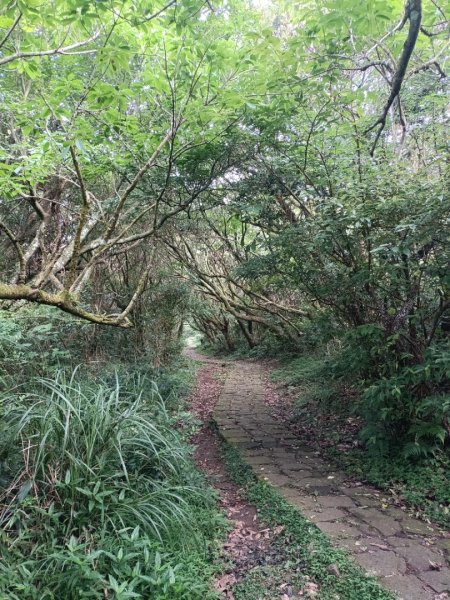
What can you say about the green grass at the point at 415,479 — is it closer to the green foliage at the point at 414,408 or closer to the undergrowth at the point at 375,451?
the undergrowth at the point at 375,451

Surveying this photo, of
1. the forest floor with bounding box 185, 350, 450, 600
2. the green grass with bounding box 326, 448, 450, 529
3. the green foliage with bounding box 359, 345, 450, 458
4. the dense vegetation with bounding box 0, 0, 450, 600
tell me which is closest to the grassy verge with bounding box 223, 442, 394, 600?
the forest floor with bounding box 185, 350, 450, 600

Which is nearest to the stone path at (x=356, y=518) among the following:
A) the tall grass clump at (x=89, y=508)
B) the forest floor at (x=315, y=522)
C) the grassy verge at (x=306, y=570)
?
the forest floor at (x=315, y=522)

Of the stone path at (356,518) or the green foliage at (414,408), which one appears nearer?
the stone path at (356,518)

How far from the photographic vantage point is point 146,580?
2041 mm

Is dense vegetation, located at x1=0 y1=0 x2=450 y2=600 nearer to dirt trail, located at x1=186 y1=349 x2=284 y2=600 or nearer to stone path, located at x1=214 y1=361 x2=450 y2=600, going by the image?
dirt trail, located at x1=186 y1=349 x2=284 y2=600

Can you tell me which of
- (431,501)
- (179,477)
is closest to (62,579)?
(179,477)

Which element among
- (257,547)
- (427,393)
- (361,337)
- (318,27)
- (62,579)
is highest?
(318,27)

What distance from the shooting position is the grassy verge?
228 centimetres

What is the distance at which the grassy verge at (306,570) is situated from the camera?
7.47 feet

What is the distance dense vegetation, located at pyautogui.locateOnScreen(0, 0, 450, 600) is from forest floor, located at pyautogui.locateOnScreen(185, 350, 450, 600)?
314 mm

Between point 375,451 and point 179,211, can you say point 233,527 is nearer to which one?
point 375,451

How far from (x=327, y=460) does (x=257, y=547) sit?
1.80 m

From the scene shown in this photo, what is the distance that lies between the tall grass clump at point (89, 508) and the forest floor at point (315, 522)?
44cm

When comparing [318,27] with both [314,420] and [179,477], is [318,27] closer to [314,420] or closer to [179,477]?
[179,477]
